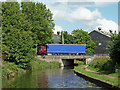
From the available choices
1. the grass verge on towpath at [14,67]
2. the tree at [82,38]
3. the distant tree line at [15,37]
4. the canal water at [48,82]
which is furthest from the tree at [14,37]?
the tree at [82,38]

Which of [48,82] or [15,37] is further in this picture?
[15,37]

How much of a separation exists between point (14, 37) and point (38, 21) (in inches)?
668

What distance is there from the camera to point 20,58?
40938 mm

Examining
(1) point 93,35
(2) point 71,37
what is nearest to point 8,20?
(2) point 71,37

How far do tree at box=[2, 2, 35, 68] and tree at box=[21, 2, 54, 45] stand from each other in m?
12.6

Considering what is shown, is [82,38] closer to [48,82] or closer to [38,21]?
[38,21]

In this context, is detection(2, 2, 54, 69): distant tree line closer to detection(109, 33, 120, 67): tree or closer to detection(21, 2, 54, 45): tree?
detection(21, 2, 54, 45): tree

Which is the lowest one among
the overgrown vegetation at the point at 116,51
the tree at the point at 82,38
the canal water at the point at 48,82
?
the canal water at the point at 48,82

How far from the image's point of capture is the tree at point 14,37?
38350 mm

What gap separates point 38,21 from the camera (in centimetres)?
5466

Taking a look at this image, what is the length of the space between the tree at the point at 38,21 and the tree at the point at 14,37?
12.6 m

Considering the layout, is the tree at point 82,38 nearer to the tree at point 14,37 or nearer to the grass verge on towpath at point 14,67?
the grass verge on towpath at point 14,67

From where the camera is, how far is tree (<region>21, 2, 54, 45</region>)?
180 ft

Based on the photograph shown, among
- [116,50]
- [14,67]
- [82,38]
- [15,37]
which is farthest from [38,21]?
[116,50]
